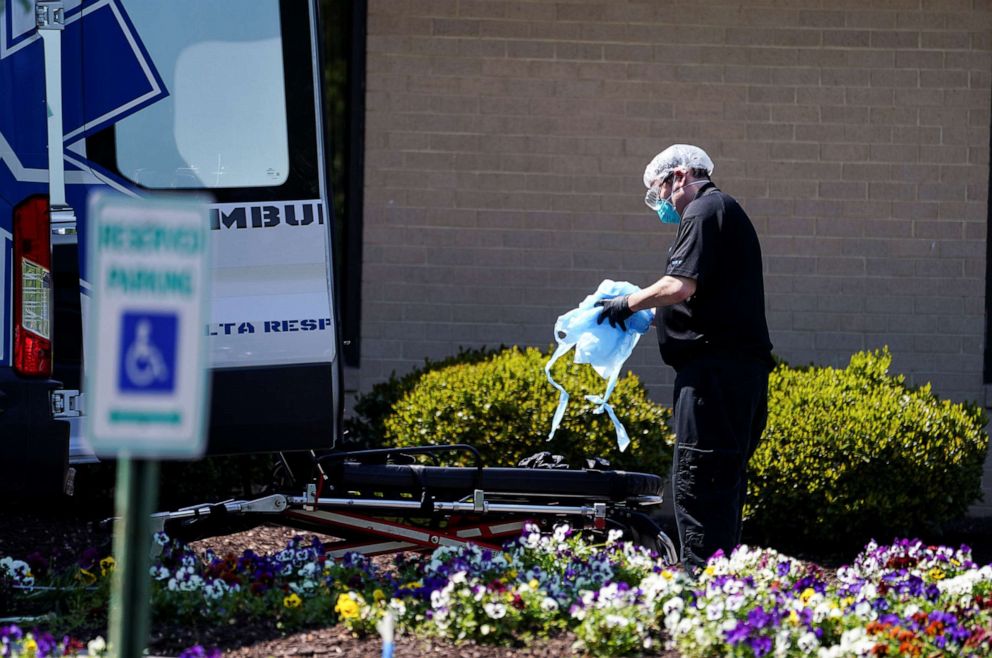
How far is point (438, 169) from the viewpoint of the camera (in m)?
8.50

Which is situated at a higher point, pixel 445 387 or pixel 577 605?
pixel 445 387

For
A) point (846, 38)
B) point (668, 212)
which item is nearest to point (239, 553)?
point (668, 212)

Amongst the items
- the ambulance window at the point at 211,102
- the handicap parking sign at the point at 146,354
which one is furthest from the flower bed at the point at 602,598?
the handicap parking sign at the point at 146,354

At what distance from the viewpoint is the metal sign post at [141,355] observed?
7.74 ft

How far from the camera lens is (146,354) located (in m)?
2.39

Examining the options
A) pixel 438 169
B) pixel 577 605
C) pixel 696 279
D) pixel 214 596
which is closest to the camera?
pixel 577 605

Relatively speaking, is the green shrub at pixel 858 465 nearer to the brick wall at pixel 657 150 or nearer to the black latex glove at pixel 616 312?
the brick wall at pixel 657 150

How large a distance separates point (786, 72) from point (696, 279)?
12.3 ft

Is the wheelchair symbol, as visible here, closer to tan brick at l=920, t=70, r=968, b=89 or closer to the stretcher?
the stretcher

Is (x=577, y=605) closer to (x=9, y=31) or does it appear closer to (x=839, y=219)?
(x=9, y=31)

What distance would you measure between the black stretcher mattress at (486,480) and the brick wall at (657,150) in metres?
2.82

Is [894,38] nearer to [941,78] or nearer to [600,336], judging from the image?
[941,78]

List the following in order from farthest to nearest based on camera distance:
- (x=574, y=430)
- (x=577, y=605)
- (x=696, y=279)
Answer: (x=574, y=430)
(x=696, y=279)
(x=577, y=605)

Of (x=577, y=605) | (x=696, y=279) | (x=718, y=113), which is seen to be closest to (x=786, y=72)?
(x=718, y=113)
